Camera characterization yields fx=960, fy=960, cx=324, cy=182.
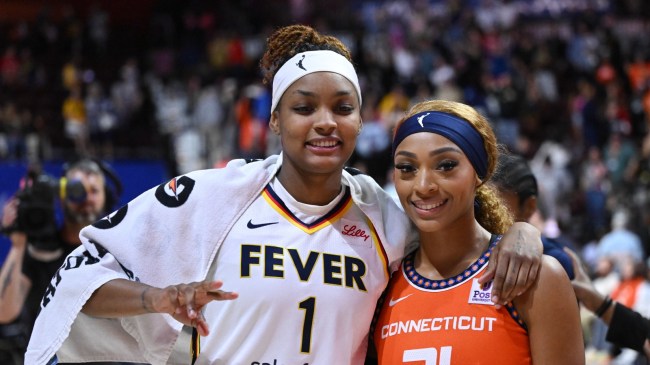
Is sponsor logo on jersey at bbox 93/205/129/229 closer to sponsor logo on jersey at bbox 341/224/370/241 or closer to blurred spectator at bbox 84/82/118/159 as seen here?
sponsor logo on jersey at bbox 341/224/370/241

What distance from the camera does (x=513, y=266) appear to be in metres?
3.12

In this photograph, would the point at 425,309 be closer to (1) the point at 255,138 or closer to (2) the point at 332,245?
(2) the point at 332,245

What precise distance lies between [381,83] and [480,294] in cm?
1493

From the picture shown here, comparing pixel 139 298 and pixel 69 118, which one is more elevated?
pixel 69 118

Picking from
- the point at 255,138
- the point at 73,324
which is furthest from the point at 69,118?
the point at 73,324

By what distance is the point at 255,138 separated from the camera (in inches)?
657

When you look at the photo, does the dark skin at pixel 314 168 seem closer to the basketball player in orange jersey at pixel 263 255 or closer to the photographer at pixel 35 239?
the basketball player in orange jersey at pixel 263 255

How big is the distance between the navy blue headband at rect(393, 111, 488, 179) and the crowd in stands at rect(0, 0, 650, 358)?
8260 millimetres

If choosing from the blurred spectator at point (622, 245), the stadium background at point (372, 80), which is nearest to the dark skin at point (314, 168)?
the blurred spectator at point (622, 245)

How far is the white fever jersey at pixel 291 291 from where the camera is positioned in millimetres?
3340

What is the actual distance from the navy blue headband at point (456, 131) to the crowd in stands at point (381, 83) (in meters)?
8.26

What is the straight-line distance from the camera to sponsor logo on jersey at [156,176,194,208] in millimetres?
3449

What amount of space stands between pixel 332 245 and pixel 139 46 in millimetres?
20627

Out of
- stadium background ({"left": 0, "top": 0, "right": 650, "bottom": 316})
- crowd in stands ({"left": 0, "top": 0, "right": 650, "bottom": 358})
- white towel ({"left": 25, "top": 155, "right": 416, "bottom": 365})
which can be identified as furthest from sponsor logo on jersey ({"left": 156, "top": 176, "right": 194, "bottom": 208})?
crowd in stands ({"left": 0, "top": 0, "right": 650, "bottom": 358})
